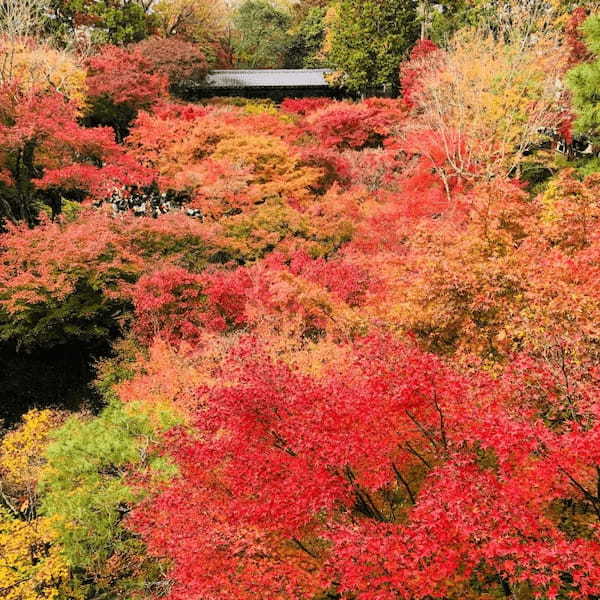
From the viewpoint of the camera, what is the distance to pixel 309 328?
1619 cm

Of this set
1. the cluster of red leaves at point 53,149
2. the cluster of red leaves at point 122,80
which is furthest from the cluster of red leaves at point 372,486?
the cluster of red leaves at point 122,80

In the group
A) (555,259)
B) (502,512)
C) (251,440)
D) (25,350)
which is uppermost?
(555,259)

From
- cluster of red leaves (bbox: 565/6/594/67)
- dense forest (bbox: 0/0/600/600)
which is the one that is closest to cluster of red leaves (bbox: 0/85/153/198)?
dense forest (bbox: 0/0/600/600)

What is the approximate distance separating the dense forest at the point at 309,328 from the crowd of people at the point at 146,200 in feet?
0.61

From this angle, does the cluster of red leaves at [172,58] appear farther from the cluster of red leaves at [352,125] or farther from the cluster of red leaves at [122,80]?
the cluster of red leaves at [352,125]

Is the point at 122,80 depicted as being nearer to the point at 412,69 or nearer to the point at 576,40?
the point at 412,69

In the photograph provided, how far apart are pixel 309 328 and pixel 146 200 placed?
13.1m

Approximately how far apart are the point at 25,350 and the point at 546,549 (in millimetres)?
17932

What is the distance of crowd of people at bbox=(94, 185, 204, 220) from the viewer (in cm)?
2367

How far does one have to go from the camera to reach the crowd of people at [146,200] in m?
23.7

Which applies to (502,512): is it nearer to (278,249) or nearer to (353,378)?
(353,378)

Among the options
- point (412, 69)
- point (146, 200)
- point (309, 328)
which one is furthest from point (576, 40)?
point (146, 200)

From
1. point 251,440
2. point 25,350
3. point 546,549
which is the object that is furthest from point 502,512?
point 25,350

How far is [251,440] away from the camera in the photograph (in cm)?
782
